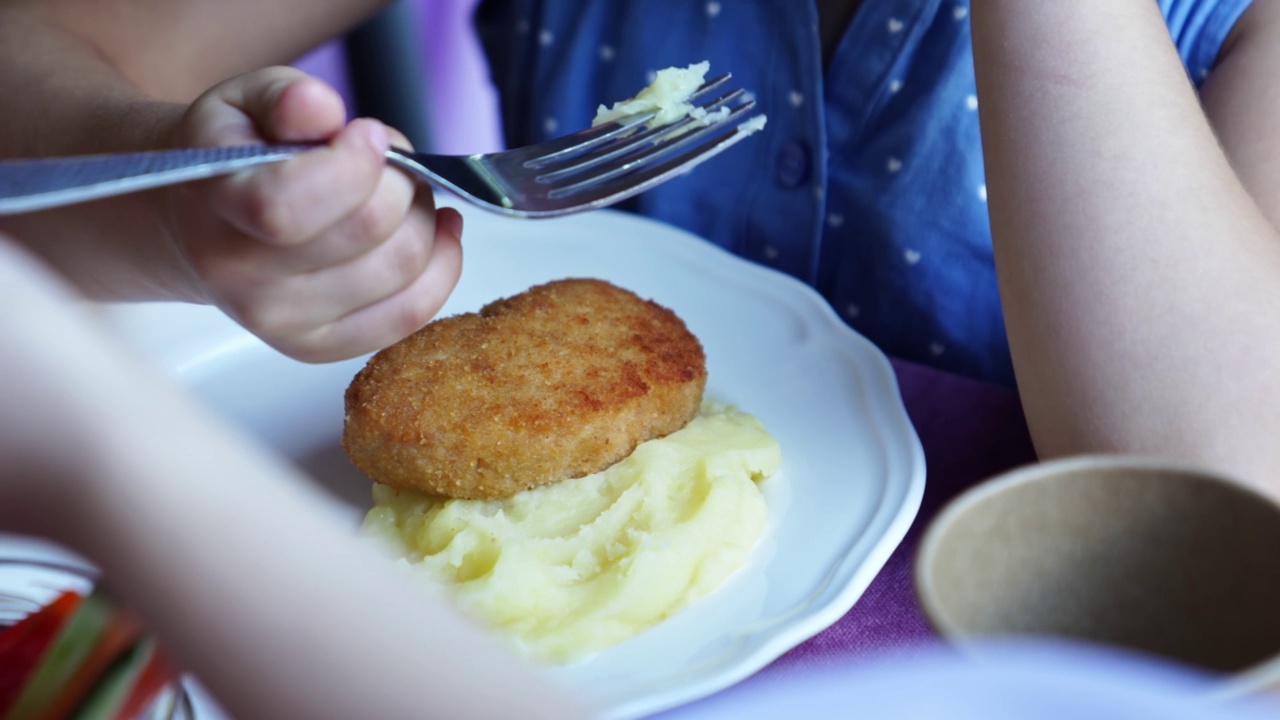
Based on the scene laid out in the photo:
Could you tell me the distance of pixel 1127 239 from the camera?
0.90 m

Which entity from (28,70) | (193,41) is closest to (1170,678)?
(28,70)

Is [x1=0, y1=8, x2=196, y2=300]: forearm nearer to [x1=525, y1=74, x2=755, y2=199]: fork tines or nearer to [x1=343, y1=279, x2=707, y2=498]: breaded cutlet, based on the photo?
[x1=343, y1=279, x2=707, y2=498]: breaded cutlet

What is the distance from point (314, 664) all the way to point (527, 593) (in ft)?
1.54

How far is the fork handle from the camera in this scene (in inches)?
22.1

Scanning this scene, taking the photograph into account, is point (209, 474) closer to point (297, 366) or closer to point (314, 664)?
point (314, 664)

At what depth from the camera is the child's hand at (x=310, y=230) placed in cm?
71

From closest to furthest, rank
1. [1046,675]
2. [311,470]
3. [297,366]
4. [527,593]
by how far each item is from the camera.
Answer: [1046,675], [527,593], [311,470], [297,366]

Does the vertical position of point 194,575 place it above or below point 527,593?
above

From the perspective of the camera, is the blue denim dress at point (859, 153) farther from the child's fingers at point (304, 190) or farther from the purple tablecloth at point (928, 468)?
the child's fingers at point (304, 190)

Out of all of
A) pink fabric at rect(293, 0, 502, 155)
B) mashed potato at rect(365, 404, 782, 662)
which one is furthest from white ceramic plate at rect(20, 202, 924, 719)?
pink fabric at rect(293, 0, 502, 155)

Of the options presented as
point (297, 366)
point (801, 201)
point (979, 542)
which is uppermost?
point (979, 542)

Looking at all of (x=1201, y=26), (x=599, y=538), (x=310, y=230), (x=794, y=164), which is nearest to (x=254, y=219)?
(x=310, y=230)

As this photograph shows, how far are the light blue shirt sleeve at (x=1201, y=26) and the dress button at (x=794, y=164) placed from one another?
0.47 m

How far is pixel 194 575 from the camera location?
35 centimetres
